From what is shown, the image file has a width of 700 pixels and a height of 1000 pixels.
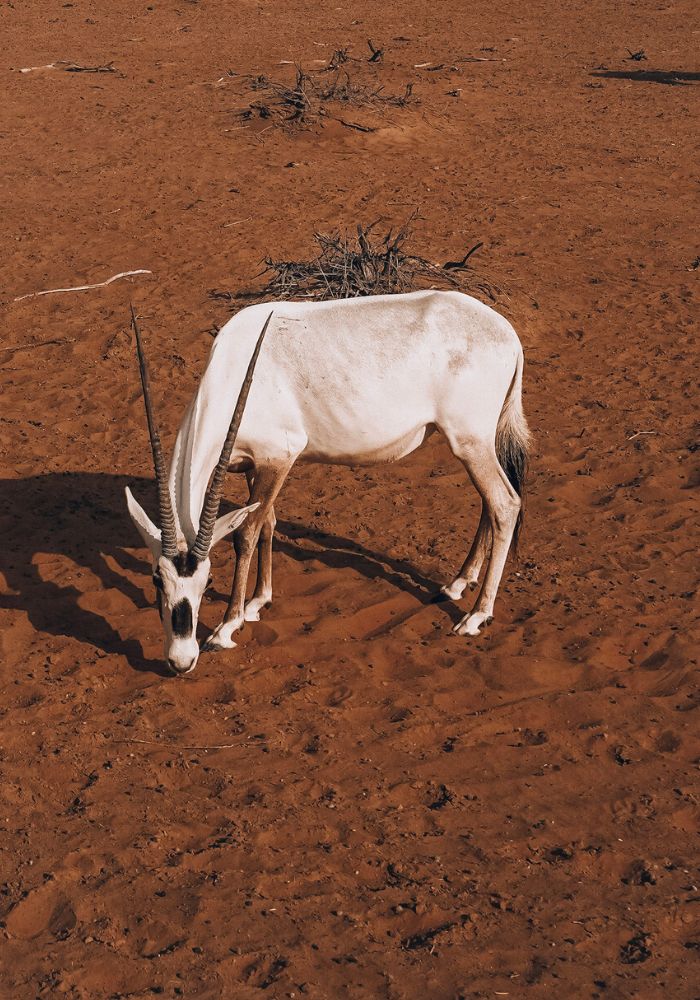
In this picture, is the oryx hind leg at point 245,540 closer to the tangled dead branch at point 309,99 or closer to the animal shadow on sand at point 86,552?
the animal shadow on sand at point 86,552

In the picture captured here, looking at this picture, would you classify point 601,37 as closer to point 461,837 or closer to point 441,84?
point 441,84

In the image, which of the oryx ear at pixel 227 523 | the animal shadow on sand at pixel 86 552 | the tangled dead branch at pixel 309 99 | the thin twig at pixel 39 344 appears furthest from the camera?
the tangled dead branch at pixel 309 99

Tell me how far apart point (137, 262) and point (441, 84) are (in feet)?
26.9

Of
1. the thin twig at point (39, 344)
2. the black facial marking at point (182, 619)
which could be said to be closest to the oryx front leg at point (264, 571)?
the black facial marking at point (182, 619)

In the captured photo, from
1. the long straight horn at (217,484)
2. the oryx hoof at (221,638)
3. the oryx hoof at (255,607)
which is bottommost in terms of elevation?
the oryx hoof at (255,607)

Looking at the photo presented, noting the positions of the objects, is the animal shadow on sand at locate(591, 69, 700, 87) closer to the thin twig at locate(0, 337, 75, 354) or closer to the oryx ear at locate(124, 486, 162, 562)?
the thin twig at locate(0, 337, 75, 354)

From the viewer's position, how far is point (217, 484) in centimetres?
565

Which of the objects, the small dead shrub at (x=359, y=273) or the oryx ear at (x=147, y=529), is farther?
the small dead shrub at (x=359, y=273)

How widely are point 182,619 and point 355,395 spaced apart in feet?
5.51

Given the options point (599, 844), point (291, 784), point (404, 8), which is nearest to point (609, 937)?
point (599, 844)

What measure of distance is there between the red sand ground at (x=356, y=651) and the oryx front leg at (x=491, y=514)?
0.50 feet

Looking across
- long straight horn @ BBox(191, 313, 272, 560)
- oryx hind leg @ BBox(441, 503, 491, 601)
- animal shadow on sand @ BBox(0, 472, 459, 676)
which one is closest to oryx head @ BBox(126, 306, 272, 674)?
long straight horn @ BBox(191, 313, 272, 560)

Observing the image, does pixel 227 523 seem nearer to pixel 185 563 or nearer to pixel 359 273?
pixel 185 563

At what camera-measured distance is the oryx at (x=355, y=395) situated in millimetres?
6285
